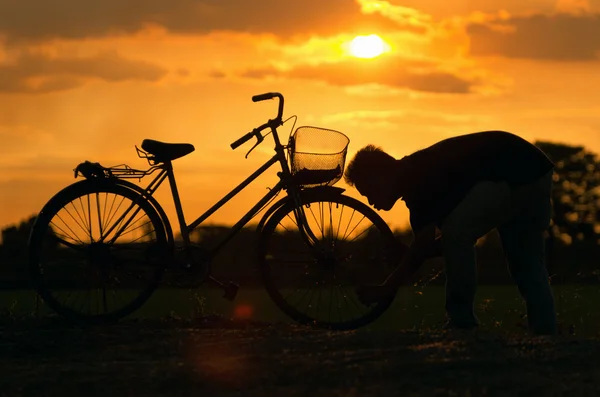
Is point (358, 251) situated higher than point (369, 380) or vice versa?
point (358, 251)

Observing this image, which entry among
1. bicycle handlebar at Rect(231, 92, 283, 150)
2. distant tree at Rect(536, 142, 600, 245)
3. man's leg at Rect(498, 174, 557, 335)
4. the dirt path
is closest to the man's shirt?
man's leg at Rect(498, 174, 557, 335)

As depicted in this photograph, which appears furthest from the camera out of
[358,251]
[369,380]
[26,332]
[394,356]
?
[358,251]

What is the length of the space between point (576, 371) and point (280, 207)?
3.28 metres

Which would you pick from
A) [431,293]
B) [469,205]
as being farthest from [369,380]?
[431,293]

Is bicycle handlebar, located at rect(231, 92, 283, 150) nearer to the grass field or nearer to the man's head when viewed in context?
the man's head

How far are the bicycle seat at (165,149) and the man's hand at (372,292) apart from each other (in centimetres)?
176

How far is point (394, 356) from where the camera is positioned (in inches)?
249

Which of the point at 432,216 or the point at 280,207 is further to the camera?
the point at 280,207

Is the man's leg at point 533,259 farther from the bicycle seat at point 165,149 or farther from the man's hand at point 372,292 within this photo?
the bicycle seat at point 165,149

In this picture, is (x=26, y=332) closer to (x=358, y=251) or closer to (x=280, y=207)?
(x=280, y=207)

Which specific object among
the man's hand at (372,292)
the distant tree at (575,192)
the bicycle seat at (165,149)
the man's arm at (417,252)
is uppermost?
the distant tree at (575,192)

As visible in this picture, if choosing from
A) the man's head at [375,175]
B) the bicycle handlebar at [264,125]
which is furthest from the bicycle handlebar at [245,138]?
the man's head at [375,175]

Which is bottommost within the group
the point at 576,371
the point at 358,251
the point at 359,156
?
the point at 576,371

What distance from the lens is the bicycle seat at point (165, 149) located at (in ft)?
28.0
